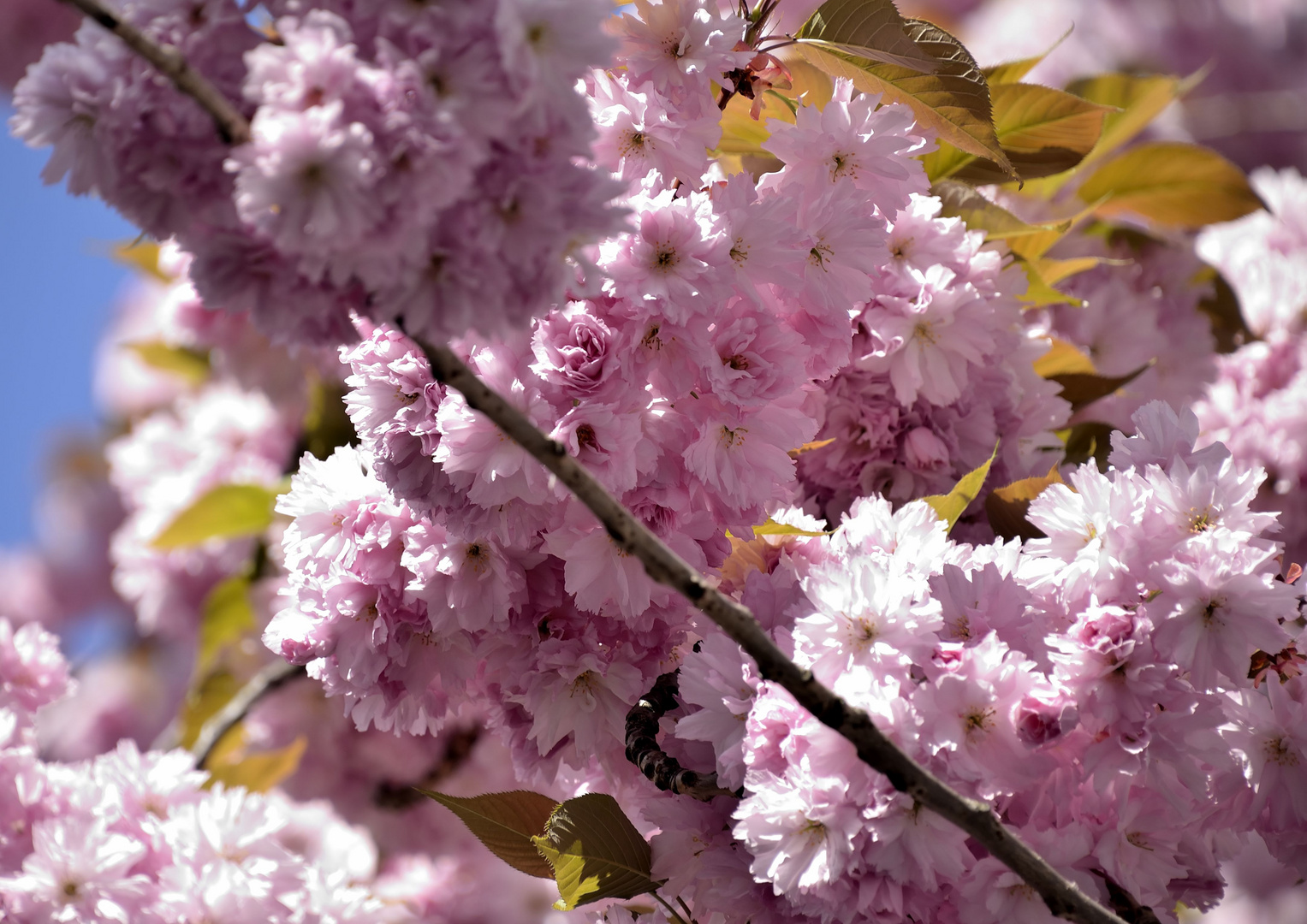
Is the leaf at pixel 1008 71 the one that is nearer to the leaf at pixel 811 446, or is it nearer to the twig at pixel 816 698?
the leaf at pixel 811 446

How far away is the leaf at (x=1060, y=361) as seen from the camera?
1.01 meters

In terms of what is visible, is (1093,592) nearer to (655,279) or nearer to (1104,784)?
(1104,784)

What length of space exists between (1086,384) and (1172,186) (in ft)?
1.27

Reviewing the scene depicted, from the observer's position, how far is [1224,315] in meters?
1.33

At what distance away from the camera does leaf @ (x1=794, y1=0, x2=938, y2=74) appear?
81 centimetres

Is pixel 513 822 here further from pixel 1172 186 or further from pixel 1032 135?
pixel 1172 186

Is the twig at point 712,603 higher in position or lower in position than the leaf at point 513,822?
higher

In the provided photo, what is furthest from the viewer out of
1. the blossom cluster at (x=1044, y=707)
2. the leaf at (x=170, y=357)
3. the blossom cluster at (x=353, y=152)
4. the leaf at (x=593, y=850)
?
the leaf at (x=170, y=357)

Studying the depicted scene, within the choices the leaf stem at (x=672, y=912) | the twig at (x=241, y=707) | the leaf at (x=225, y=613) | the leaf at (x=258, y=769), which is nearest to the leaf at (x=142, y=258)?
the leaf at (x=225, y=613)

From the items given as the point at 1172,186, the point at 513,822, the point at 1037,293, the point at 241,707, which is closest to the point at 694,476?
the point at 513,822

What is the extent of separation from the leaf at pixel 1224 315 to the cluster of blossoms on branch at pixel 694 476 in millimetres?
487

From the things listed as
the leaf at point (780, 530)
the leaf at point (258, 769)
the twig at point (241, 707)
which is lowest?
the leaf at point (258, 769)

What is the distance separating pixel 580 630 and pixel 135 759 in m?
0.60

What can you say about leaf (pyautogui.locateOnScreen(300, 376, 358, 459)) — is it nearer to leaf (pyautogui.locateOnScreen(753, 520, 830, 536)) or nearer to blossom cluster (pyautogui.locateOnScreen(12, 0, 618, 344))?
leaf (pyautogui.locateOnScreen(753, 520, 830, 536))
